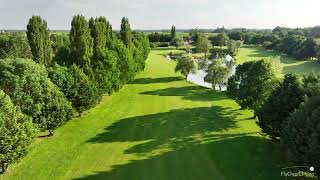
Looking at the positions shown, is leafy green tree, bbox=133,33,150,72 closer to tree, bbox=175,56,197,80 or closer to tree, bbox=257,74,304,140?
tree, bbox=175,56,197,80

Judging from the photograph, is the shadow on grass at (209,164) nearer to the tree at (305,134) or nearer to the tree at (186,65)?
the tree at (305,134)

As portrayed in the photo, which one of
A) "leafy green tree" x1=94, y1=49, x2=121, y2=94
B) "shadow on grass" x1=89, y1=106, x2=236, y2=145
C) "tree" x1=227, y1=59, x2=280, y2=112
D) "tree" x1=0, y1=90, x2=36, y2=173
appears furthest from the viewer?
"leafy green tree" x1=94, y1=49, x2=121, y2=94

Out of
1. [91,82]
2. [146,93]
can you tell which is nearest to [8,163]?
[91,82]

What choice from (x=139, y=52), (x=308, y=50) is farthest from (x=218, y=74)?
(x=308, y=50)

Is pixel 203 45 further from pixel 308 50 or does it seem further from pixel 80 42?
pixel 80 42

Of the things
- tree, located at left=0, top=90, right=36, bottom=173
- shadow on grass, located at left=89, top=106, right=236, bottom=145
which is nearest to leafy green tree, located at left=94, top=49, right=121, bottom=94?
shadow on grass, located at left=89, top=106, right=236, bottom=145

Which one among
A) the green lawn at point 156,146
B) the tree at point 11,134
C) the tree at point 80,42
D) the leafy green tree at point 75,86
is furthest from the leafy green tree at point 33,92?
the tree at point 80,42
